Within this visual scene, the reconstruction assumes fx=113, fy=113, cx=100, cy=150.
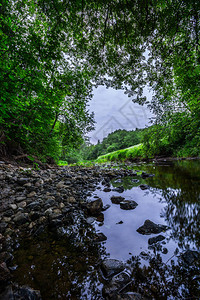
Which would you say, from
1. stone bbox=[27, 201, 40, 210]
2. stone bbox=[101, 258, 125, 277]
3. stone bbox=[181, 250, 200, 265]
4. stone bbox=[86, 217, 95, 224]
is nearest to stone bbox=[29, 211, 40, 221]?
stone bbox=[27, 201, 40, 210]

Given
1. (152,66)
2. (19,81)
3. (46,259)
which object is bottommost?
(46,259)

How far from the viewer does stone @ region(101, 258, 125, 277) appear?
125 cm

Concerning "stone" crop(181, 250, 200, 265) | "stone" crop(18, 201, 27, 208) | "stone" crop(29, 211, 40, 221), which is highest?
"stone" crop(18, 201, 27, 208)

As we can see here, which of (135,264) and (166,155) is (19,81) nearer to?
(135,264)

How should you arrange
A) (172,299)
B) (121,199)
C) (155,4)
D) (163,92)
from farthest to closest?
(163,92)
(121,199)
(155,4)
(172,299)

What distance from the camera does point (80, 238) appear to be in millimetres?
1840

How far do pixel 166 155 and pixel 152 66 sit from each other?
60.4 feet

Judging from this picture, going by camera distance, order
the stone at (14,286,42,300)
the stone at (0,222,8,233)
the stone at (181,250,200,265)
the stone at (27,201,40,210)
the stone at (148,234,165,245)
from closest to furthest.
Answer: the stone at (14,286,42,300)
the stone at (181,250,200,265)
the stone at (148,234,165,245)
the stone at (0,222,8,233)
the stone at (27,201,40,210)

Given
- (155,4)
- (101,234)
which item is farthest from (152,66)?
(101,234)

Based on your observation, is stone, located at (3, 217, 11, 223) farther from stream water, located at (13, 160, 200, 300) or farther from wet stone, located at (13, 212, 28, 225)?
stream water, located at (13, 160, 200, 300)

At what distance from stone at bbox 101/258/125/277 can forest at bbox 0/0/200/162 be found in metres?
2.79

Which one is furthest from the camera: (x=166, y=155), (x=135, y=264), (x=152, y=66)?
(x=166, y=155)

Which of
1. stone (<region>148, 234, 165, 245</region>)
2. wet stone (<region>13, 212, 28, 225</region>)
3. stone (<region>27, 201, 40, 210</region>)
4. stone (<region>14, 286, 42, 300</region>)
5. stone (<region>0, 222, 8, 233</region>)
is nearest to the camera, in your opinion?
stone (<region>14, 286, 42, 300</region>)

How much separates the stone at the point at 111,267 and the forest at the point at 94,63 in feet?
9.16
